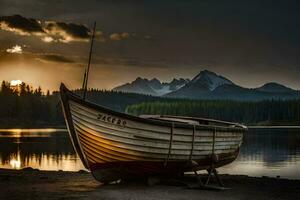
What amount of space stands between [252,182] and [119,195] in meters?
8.51

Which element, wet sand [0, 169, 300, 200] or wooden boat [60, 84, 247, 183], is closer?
wet sand [0, 169, 300, 200]

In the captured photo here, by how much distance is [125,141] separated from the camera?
18.4 meters

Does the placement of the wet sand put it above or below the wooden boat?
below

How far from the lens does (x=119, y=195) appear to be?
16750 millimetres

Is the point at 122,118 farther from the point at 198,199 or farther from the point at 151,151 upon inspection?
the point at 198,199

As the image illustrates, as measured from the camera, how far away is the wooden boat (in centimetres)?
1789

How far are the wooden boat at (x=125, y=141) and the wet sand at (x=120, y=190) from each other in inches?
29.3

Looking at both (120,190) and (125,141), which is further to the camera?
(125,141)

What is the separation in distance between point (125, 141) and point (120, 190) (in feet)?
5.73

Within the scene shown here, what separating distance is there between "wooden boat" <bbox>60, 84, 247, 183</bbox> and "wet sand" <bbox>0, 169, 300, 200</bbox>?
74cm

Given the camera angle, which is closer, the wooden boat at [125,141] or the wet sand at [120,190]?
the wet sand at [120,190]

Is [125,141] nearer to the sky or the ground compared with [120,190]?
nearer to the sky

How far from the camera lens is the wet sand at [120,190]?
55.1 ft

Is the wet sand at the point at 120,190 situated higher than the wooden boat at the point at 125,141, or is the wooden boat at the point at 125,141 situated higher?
the wooden boat at the point at 125,141
